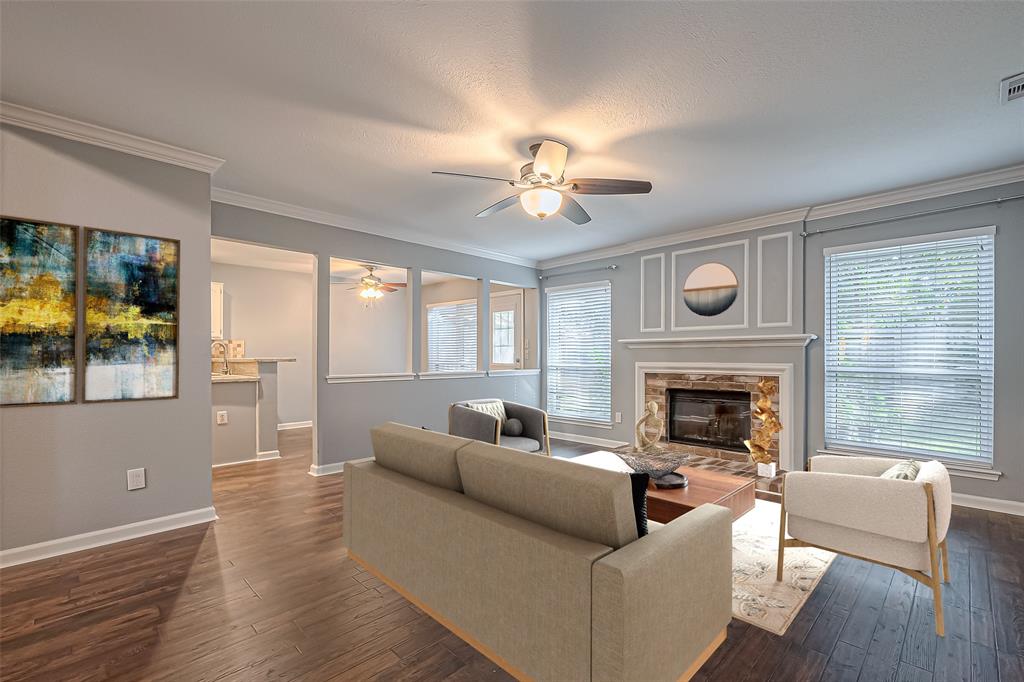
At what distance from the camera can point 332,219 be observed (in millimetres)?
4809

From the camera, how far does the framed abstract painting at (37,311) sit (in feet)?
8.86

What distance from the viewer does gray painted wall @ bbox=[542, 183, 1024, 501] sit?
3623 millimetres

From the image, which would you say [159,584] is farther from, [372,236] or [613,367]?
[613,367]

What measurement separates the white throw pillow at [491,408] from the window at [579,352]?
7.00 feet

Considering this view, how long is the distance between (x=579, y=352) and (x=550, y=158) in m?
4.03

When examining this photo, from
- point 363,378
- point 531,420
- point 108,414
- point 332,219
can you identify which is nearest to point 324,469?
point 363,378

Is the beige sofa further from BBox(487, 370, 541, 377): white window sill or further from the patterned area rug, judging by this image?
BBox(487, 370, 541, 377): white window sill

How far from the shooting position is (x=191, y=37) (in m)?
2.09

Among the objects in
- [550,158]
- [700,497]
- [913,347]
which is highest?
[550,158]

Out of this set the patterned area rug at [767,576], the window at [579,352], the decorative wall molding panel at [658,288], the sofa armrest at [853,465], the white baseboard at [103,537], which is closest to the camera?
the patterned area rug at [767,576]

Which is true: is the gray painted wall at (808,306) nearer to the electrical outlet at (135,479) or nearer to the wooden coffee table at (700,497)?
the wooden coffee table at (700,497)

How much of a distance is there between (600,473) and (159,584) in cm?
249

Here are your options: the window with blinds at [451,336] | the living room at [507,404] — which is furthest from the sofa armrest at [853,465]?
the window with blinds at [451,336]

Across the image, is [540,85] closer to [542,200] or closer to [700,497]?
[542,200]
